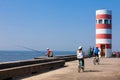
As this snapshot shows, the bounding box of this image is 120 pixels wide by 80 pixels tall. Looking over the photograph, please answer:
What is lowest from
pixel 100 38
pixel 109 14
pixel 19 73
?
pixel 19 73

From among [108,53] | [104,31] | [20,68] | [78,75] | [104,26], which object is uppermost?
[104,26]

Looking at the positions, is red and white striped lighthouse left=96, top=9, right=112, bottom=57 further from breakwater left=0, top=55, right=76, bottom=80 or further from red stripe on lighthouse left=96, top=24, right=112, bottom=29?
breakwater left=0, top=55, right=76, bottom=80

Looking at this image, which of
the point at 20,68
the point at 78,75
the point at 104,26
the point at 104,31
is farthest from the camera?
the point at 104,26

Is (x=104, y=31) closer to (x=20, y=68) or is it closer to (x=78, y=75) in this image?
(x=78, y=75)

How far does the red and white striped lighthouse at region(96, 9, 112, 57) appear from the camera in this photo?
50812 millimetres

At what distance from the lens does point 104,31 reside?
5088 centimetres

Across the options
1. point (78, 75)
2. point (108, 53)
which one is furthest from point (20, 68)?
point (108, 53)

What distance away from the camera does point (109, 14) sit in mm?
51938

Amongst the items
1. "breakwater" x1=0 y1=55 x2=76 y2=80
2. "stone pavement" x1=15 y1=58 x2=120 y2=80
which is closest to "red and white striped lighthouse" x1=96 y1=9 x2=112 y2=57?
"breakwater" x1=0 y1=55 x2=76 y2=80

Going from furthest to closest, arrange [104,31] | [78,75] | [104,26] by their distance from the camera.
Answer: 1. [104,26]
2. [104,31]
3. [78,75]

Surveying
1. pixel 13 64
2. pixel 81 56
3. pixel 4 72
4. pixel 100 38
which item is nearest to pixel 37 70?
pixel 13 64

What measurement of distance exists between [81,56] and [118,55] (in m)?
31.2

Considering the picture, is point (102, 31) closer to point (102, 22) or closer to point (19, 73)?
point (102, 22)

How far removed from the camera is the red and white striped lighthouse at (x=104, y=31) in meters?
50.8
